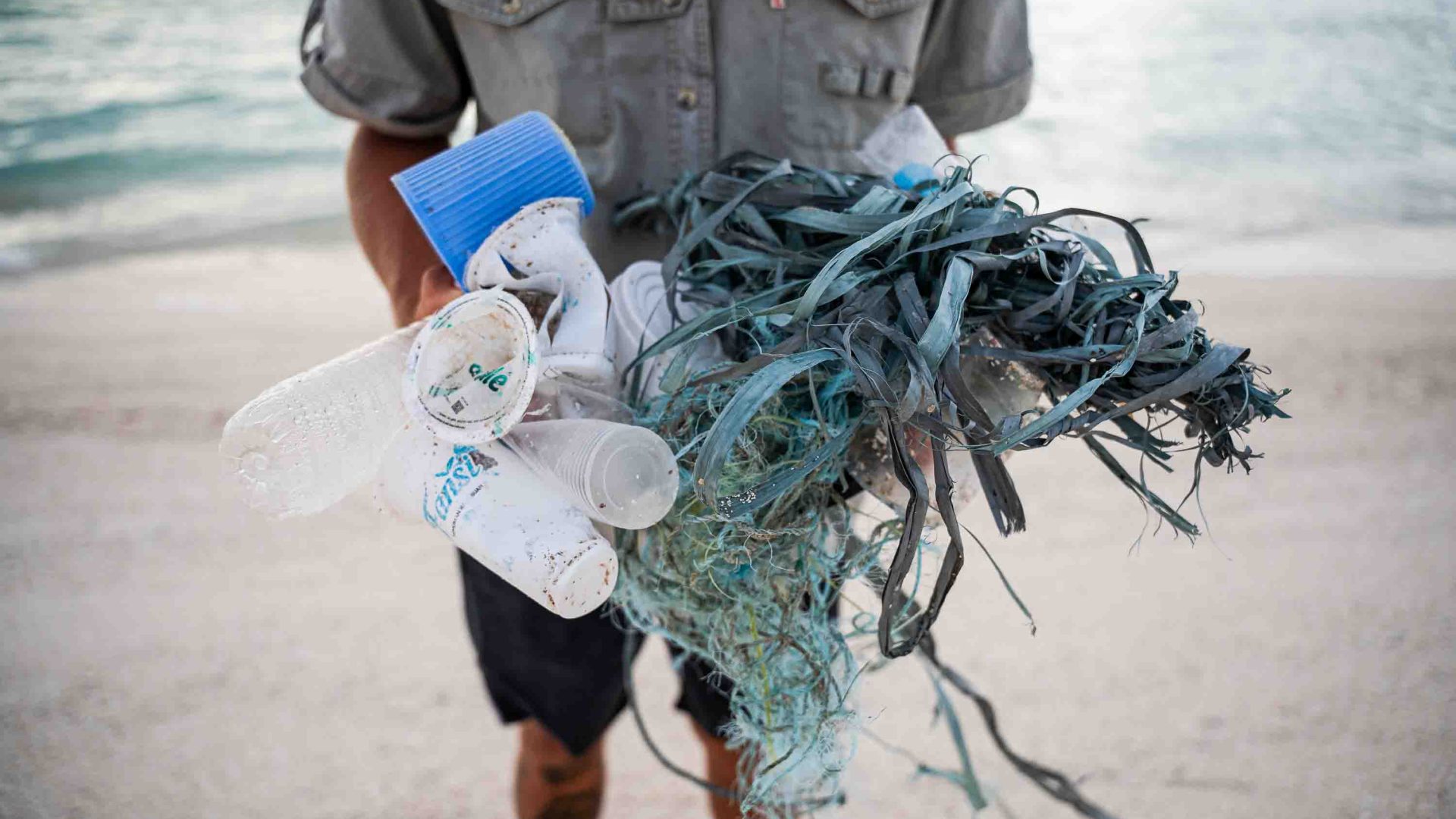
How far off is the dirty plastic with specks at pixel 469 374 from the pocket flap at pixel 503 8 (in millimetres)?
538

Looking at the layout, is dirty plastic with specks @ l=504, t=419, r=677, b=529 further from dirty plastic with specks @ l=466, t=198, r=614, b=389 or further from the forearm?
the forearm

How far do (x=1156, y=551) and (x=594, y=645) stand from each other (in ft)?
5.96

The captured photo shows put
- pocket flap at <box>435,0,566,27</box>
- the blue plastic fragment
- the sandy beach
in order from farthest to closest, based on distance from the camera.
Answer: the sandy beach, pocket flap at <box>435,0,566,27</box>, the blue plastic fragment

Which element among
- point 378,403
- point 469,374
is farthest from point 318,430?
point 469,374

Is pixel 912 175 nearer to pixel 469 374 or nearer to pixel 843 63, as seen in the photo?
pixel 843 63

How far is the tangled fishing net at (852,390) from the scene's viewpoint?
88cm

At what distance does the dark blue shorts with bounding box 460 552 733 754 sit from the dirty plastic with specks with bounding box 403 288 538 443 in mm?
647

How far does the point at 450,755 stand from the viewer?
2.27 meters

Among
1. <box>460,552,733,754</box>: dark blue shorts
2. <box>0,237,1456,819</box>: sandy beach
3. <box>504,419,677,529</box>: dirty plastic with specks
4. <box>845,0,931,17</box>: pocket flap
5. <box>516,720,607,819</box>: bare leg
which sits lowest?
<box>0,237,1456,819</box>: sandy beach

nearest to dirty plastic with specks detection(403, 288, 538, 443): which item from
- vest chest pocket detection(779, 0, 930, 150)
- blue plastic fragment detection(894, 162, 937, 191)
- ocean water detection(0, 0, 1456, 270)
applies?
blue plastic fragment detection(894, 162, 937, 191)

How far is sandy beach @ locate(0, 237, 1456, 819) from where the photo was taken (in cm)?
217

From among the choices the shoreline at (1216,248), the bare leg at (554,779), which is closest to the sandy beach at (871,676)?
the bare leg at (554,779)

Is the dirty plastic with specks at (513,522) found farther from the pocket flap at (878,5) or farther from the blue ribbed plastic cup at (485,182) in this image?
the pocket flap at (878,5)

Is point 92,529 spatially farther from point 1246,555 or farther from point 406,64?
point 1246,555
